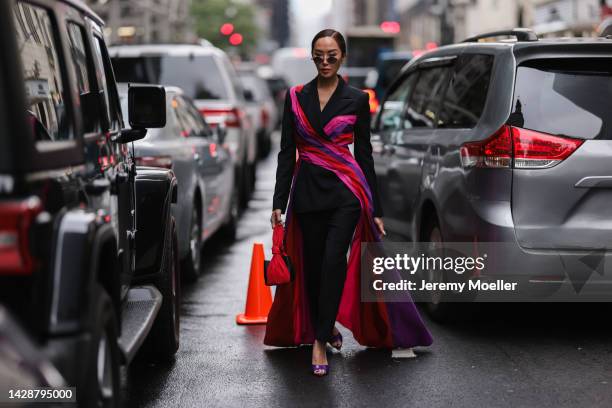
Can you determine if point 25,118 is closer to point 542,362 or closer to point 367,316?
point 367,316

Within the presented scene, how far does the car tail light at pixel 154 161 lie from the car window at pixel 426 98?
1.86 m

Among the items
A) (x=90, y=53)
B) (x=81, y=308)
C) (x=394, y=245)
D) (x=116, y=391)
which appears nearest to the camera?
(x=81, y=308)

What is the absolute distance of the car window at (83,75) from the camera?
16.7ft

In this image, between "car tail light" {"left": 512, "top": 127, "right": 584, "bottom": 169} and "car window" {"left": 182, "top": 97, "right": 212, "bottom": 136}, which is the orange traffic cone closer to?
"car tail light" {"left": 512, "top": 127, "right": 584, "bottom": 169}

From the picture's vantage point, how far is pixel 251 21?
137875 mm

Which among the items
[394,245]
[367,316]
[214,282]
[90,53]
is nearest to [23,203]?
[90,53]

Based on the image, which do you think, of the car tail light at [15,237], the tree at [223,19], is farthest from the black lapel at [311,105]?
the tree at [223,19]

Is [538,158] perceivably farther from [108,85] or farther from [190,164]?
[190,164]

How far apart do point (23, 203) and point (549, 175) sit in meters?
4.07

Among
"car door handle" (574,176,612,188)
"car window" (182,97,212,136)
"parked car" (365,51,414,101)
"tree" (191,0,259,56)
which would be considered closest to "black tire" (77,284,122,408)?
"car door handle" (574,176,612,188)

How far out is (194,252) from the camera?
9906mm

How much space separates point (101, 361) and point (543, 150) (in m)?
3.54

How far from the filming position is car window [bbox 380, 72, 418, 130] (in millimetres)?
9539

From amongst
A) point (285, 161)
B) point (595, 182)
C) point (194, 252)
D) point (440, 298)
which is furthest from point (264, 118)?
point (285, 161)
